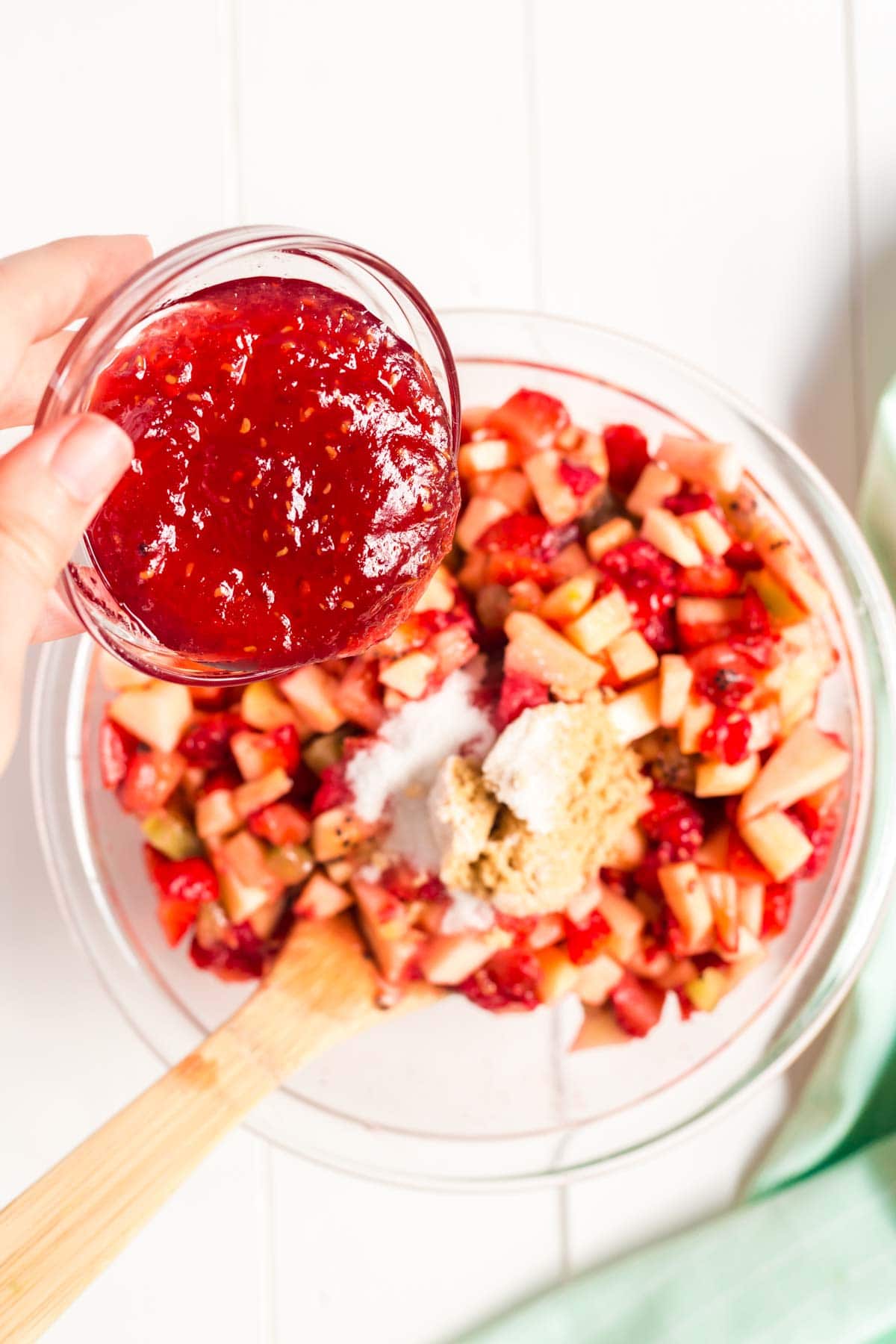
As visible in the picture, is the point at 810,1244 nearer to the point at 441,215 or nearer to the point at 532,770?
the point at 532,770

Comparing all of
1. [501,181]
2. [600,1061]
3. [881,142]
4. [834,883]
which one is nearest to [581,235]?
[501,181]

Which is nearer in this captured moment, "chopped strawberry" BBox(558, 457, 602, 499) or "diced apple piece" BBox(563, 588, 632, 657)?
"diced apple piece" BBox(563, 588, 632, 657)

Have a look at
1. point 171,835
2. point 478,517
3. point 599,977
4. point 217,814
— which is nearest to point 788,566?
point 478,517

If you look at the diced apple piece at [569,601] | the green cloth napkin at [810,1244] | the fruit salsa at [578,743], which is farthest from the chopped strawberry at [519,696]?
the green cloth napkin at [810,1244]

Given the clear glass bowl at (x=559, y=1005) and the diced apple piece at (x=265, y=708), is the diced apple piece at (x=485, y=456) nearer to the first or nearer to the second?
the clear glass bowl at (x=559, y=1005)

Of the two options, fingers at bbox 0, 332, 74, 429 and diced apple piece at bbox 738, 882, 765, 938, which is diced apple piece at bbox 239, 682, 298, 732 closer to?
fingers at bbox 0, 332, 74, 429

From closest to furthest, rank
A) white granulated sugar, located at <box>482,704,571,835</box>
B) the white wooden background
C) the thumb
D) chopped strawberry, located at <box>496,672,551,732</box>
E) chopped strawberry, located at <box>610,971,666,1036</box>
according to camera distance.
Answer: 1. the thumb
2. white granulated sugar, located at <box>482,704,571,835</box>
3. chopped strawberry, located at <box>496,672,551,732</box>
4. chopped strawberry, located at <box>610,971,666,1036</box>
5. the white wooden background

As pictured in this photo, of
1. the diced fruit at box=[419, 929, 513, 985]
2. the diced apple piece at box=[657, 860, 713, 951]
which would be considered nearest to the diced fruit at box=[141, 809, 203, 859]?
the diced fruit at box=[419, 929, 513, 985]
